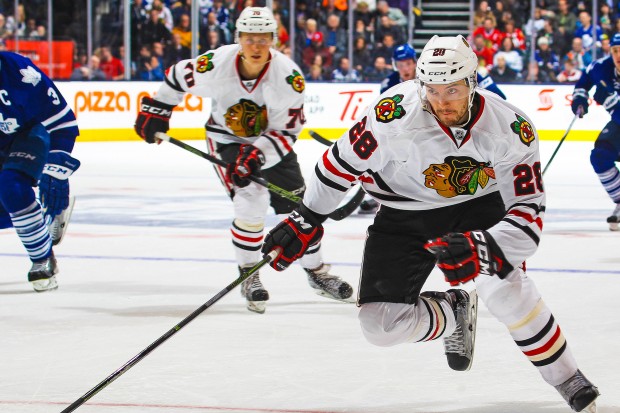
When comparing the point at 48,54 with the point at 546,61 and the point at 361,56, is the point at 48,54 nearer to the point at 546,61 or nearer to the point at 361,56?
the point at 361,56

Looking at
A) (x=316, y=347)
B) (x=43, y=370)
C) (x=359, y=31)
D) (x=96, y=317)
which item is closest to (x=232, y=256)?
(x=96, y=317)

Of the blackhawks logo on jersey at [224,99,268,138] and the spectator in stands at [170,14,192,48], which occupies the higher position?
the blackhawks logo on jersey at [224,99,268,138]

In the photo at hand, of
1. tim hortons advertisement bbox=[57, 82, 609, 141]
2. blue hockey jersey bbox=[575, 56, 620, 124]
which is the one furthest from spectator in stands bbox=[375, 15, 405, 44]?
blue hockey jersey bbox=[575, 56, 620, 124]

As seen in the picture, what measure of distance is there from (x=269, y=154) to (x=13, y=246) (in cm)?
190

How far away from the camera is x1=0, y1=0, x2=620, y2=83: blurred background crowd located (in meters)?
11.5

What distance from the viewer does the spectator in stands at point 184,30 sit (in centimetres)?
1192

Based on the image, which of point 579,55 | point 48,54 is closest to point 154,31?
point 48,54

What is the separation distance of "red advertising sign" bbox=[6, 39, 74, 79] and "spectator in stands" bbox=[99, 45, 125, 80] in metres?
0.32

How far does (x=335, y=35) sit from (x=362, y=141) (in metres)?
9.81

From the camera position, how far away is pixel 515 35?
12.1 metres

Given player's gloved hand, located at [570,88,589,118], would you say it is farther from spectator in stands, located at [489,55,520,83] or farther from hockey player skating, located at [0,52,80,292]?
spectator in stands, located at [489,55,520,83]

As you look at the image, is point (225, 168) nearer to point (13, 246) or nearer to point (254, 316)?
point (254, 316)

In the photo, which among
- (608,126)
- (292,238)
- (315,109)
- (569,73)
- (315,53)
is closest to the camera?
(292,238)

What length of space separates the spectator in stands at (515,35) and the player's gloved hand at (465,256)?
9.82 meters
